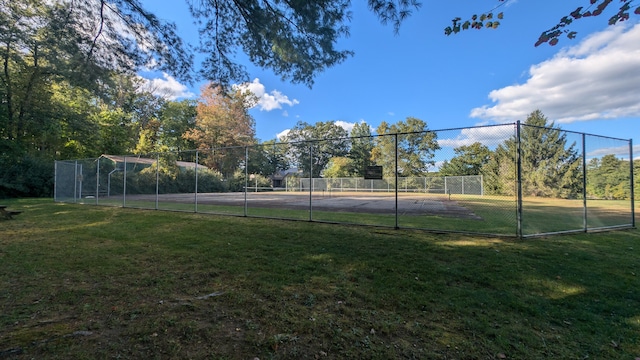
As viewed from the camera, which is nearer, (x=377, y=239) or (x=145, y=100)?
(x=377, y=239)

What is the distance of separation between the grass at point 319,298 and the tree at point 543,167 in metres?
1.92

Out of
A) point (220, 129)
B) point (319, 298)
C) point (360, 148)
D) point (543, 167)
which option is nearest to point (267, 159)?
point (220, 129)

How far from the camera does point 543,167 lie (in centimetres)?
773

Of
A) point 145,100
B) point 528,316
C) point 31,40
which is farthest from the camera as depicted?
point 145,100

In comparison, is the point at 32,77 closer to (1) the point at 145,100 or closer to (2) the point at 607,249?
(1) the point at 145,100

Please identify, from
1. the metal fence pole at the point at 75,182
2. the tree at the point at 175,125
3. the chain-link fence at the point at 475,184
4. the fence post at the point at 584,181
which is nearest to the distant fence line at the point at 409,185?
the chain-link fence at the point at 475,184

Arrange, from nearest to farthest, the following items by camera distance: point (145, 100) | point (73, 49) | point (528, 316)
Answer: point (528, 316)
point (73, 49)
point (145, 100)

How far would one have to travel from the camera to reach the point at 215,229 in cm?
715

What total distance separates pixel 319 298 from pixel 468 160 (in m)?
7.03

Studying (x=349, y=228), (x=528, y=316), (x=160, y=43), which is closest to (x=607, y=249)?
(x=528, y=316)

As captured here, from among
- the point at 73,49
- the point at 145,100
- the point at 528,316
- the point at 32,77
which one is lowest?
the point at 528,316

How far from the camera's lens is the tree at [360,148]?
1905 centimetres

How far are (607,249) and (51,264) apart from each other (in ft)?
29.7

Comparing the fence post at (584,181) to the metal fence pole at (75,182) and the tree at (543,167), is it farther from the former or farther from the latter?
the metal fence pole at (75,182)
